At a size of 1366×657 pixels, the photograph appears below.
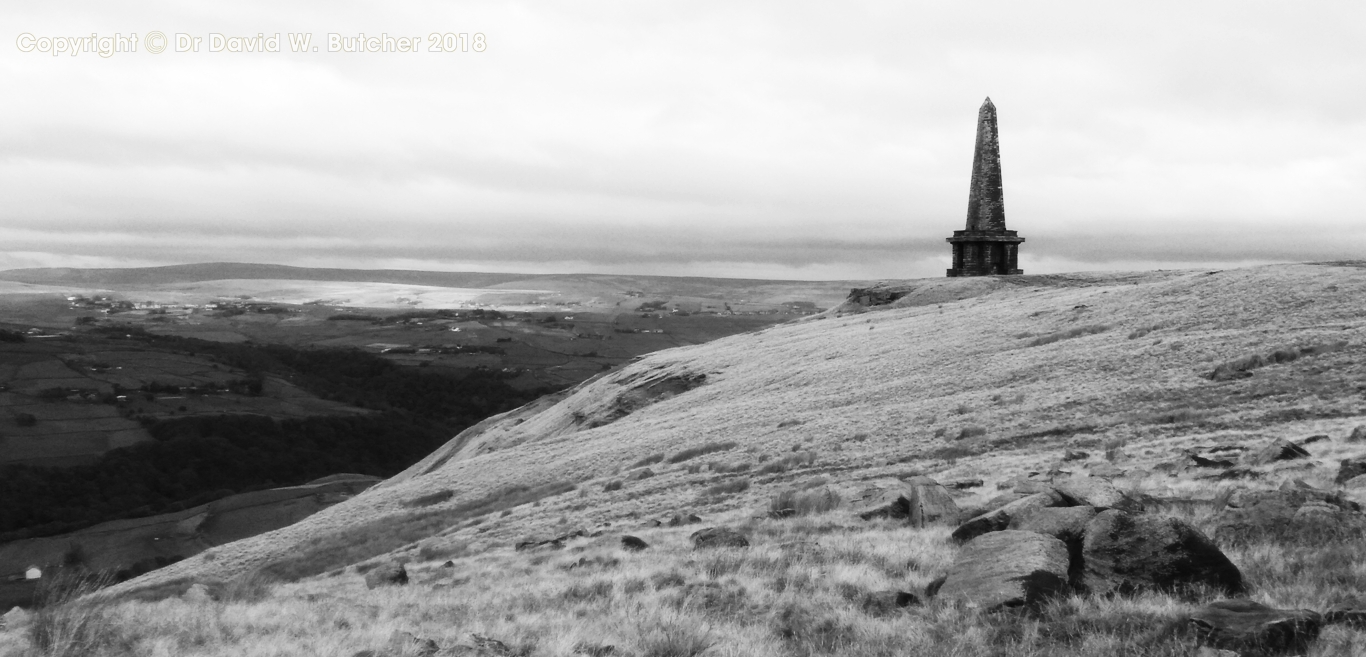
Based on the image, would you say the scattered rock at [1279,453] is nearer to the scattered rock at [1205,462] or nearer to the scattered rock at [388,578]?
the scattered rock at [1205,462]

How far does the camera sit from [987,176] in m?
48.3

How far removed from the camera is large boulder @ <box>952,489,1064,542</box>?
10.9 meters

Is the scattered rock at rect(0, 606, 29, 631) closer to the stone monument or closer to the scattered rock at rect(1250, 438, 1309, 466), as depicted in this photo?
the scattered rock at rect(1250, 438, 1309, 466)

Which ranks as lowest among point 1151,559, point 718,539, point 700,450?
point 700,450

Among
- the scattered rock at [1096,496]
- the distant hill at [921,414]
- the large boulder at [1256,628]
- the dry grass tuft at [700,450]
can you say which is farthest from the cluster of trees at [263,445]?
the large boulder at [1256,628]

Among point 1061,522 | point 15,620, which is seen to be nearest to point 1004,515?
point 1061,522

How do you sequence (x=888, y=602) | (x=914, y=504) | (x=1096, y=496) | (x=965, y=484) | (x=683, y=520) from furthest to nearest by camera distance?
(x=683, y=520)
(x=965, y=484)
(x=914, y=504)
(x=1096, y=496)
(x=888, y=602)

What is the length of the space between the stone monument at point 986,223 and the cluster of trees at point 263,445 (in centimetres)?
6878

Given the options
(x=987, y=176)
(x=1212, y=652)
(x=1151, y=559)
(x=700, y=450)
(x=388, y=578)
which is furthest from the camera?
(x=987, y=176)

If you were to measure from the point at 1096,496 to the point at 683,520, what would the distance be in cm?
789

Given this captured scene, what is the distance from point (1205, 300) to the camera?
95.2ft

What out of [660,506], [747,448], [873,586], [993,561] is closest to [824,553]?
[873,586]

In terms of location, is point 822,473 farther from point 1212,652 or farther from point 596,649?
point 1212,652

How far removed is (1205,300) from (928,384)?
10.9 metres
